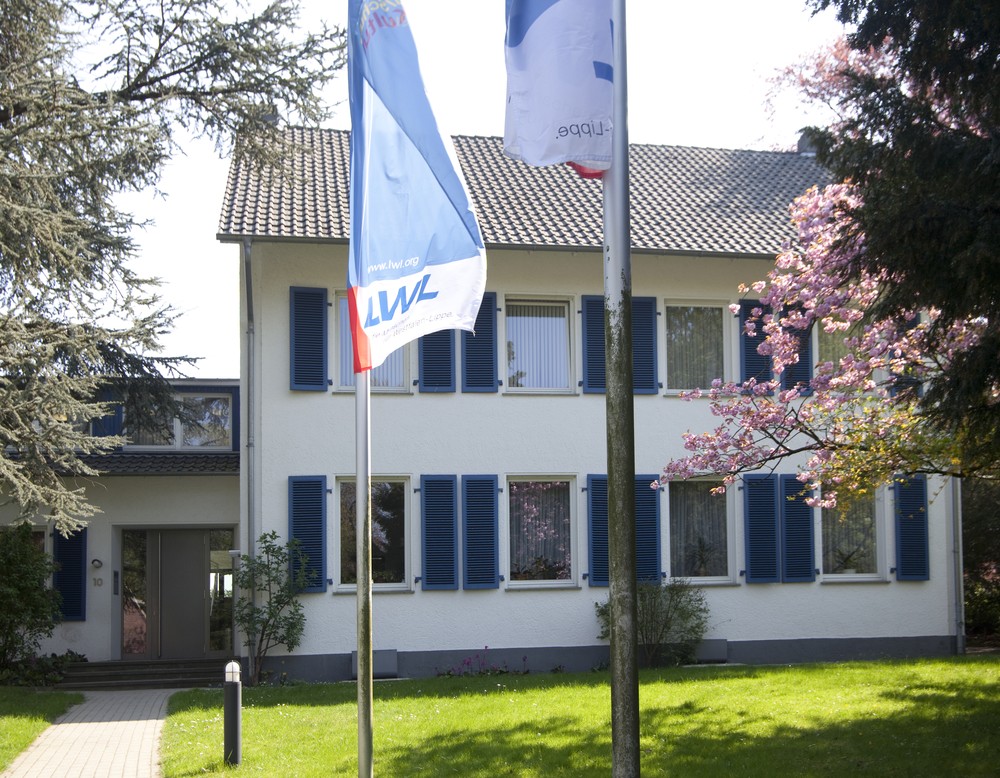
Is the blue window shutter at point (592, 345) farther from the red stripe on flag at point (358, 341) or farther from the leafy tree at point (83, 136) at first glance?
the red stripe on flag at point (358, 341)

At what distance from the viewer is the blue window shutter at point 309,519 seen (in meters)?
16.9

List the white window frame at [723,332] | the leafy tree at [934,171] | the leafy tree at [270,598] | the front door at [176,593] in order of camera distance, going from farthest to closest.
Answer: the front door at [176,593] → the white window frame at [723,332] → the leafy tree at [270,598] → the leafy tree at [934,171]

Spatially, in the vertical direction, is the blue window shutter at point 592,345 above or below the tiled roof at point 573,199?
below

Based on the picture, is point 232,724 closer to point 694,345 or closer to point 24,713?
point 24,713

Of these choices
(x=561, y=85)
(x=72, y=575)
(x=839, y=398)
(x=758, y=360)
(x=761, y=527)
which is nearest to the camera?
(x=561, y=85)

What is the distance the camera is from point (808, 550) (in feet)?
60.5

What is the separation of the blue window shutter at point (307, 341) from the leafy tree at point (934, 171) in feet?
33.6

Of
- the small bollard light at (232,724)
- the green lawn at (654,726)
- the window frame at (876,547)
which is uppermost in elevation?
the window frame at (876,547)

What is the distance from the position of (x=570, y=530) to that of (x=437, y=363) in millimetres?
3186

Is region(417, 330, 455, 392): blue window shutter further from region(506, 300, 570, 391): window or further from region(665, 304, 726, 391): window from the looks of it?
region(665, 304, 726, 391): window

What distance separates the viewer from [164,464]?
A: 20484mm

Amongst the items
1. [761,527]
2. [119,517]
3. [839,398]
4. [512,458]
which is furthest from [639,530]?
[119,517]

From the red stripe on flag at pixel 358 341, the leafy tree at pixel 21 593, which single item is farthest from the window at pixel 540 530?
the red stripe on flag at pixel 358 341

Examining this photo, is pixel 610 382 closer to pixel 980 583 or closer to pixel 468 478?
pixel 468 478
